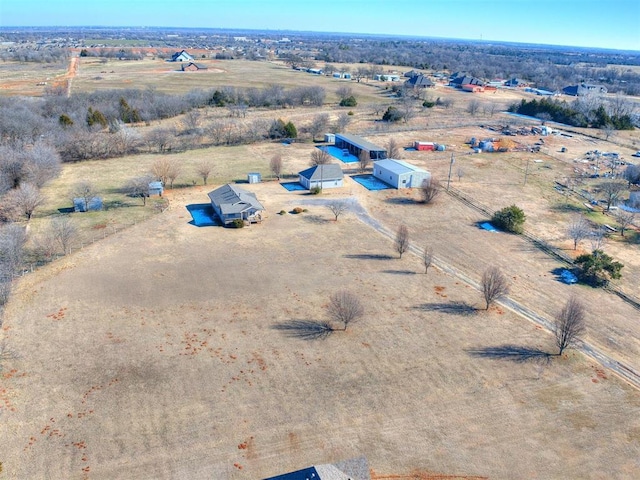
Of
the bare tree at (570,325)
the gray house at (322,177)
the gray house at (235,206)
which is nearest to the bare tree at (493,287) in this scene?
the bare tree at (570,325)

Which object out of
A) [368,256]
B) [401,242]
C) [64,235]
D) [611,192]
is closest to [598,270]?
[401,242]

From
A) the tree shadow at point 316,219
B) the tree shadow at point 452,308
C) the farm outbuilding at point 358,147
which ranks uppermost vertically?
the farm outbuilding at point 358,147

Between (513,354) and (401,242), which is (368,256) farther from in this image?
(513,354)

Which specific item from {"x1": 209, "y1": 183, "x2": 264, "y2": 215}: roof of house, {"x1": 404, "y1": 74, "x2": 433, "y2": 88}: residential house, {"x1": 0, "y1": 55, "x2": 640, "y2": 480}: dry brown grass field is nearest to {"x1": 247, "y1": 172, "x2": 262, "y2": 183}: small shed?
{"x1": 209, "y1": 183, "x2": 264, "y2": 215}: roof of house

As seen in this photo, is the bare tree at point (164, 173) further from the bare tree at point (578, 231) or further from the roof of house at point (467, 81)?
the roof of house at point (467, 81)

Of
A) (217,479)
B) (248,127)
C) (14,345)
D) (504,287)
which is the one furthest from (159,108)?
(217,479)

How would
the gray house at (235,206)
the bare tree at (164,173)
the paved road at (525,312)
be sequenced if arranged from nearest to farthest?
1. the paved road at (525,312)
2. the gray house at (235,206)
3. the bare tree at (164,173)

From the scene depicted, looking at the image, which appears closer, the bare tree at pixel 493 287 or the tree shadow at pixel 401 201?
the bare tree at pixel 493 287
